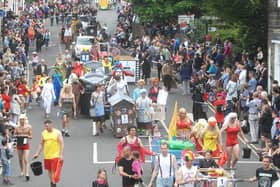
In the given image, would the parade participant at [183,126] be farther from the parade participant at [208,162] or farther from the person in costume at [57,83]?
the person in costume at [57,83]

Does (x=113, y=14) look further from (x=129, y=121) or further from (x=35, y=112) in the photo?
(x=129, y=121)

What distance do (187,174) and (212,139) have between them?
3691 mm

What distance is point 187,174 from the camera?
18.4 m

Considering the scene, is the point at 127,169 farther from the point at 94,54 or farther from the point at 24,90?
the point at 94,54

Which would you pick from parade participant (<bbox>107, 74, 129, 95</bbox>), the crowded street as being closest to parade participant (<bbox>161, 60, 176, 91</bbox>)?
the crowded street

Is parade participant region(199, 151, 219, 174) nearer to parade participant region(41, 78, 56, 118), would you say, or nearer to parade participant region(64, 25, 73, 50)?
parade participant region(41, 78, 56, 118)

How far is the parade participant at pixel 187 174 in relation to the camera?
1825 centimetres

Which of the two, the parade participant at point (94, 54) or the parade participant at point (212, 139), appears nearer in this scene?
the parade participant at point (212, 139)

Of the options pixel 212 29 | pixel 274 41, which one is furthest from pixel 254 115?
pixel 212 29

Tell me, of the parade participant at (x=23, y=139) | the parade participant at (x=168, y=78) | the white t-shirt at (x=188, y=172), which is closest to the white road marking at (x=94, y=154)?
the parade participant at (x=23, y=139)

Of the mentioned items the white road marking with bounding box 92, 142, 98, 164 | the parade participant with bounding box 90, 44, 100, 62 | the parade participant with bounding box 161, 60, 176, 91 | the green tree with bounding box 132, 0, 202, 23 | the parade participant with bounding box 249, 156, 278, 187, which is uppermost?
the green tree with bounding box 132, 0, 202, 23

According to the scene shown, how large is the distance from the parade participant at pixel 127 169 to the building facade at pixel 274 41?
15157 millimetres

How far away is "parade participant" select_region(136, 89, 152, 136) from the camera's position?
95.0 feet

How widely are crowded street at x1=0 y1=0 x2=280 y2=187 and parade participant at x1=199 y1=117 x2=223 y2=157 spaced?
27 mm
